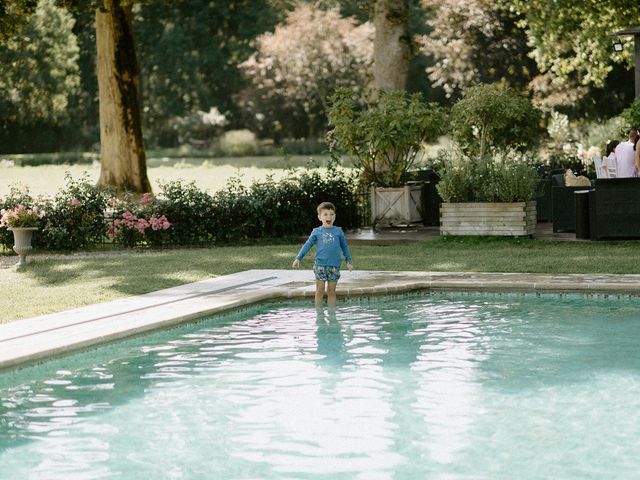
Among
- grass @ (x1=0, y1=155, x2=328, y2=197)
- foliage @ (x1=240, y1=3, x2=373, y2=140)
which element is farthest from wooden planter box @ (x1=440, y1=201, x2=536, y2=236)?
foliage @ (x1=240, y1=3, x2=373, y2=140)

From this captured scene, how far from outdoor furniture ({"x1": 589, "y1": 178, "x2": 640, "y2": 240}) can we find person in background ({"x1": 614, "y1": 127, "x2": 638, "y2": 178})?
1.53 metres

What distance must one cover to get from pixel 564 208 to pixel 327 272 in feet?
24.8

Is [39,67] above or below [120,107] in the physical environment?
above

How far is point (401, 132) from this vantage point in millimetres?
19688

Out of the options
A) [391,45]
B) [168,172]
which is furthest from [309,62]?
[391,45]

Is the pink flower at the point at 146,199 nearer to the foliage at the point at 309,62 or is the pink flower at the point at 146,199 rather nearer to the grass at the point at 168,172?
the grass at the point at 168,172

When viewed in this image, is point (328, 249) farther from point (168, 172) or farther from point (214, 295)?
point (168, 172)

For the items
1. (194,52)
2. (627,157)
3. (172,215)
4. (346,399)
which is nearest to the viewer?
(346,399)

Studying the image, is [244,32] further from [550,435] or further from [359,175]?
[550,435]

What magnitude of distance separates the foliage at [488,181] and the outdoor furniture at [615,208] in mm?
1063

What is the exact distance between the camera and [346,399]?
850 cm

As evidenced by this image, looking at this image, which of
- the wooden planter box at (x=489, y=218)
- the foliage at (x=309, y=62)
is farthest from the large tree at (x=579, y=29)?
the foliage at (x=309, y=62)

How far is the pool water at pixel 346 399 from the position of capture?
22.4 feet

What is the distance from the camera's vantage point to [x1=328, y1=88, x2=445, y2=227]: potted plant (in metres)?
19.7
